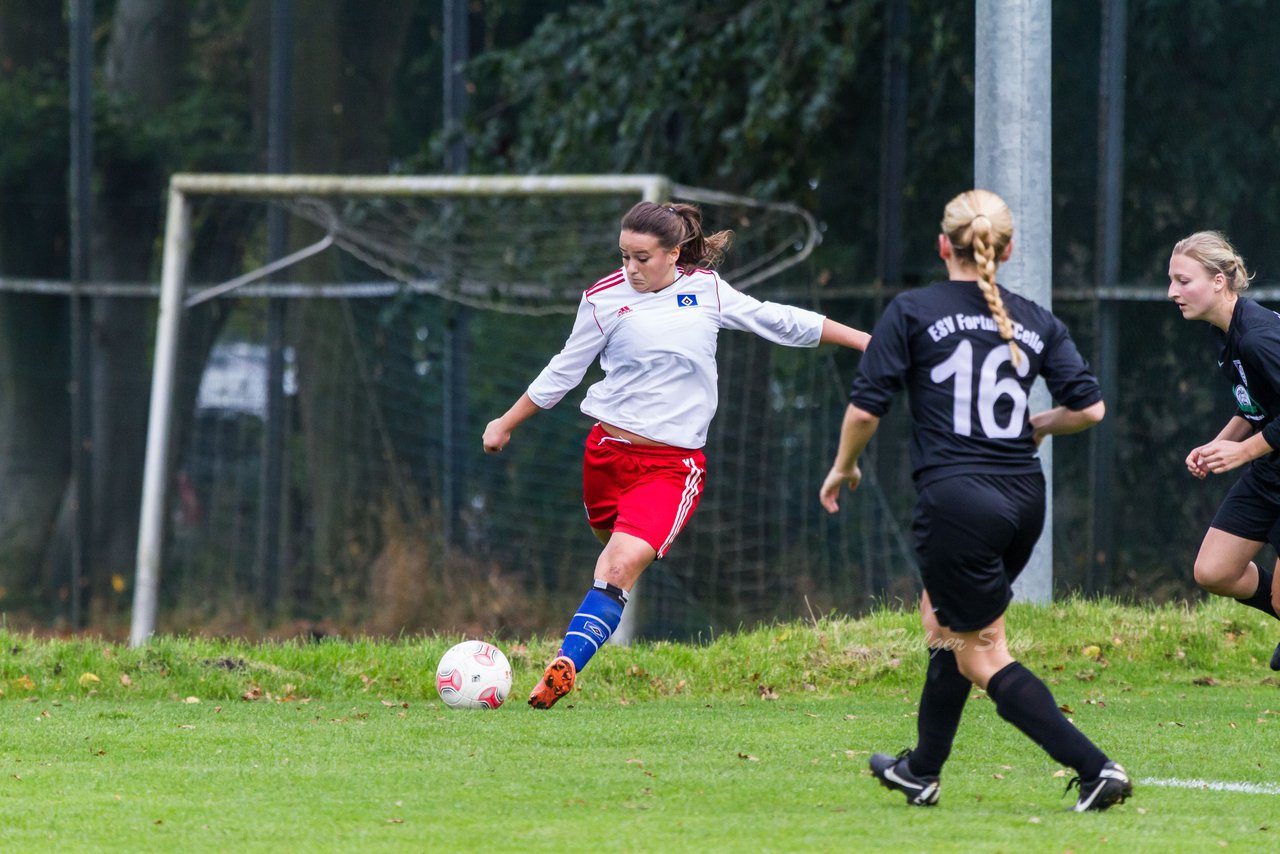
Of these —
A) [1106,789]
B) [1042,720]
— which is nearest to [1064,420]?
[1042,720]

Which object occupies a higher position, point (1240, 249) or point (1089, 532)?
point (1240, 249)

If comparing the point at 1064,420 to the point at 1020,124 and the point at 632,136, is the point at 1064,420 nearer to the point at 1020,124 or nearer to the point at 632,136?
the point at 1020,124

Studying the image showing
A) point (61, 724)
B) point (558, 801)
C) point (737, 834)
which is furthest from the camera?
point (61, 724)

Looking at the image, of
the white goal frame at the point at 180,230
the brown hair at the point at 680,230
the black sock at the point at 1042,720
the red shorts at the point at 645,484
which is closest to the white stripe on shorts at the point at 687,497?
the red shorts at the point at 645,484

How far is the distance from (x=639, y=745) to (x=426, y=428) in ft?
25.7

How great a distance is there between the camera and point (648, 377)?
20.7 ft

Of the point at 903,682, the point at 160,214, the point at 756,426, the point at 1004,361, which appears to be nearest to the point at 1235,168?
the point at 756,426

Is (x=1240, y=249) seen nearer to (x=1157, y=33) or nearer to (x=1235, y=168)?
(x=1235, y=168)

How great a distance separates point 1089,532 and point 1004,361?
6.87 m

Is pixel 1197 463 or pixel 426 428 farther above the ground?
pixel 1197 463

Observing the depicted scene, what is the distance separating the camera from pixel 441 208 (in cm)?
1250

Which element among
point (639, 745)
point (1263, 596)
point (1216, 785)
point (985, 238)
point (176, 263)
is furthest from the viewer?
point (176, 263)

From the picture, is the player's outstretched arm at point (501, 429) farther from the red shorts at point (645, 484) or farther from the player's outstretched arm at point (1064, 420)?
the player's outstretched arm at point (1064, 420)

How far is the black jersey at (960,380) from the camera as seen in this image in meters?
4.49
